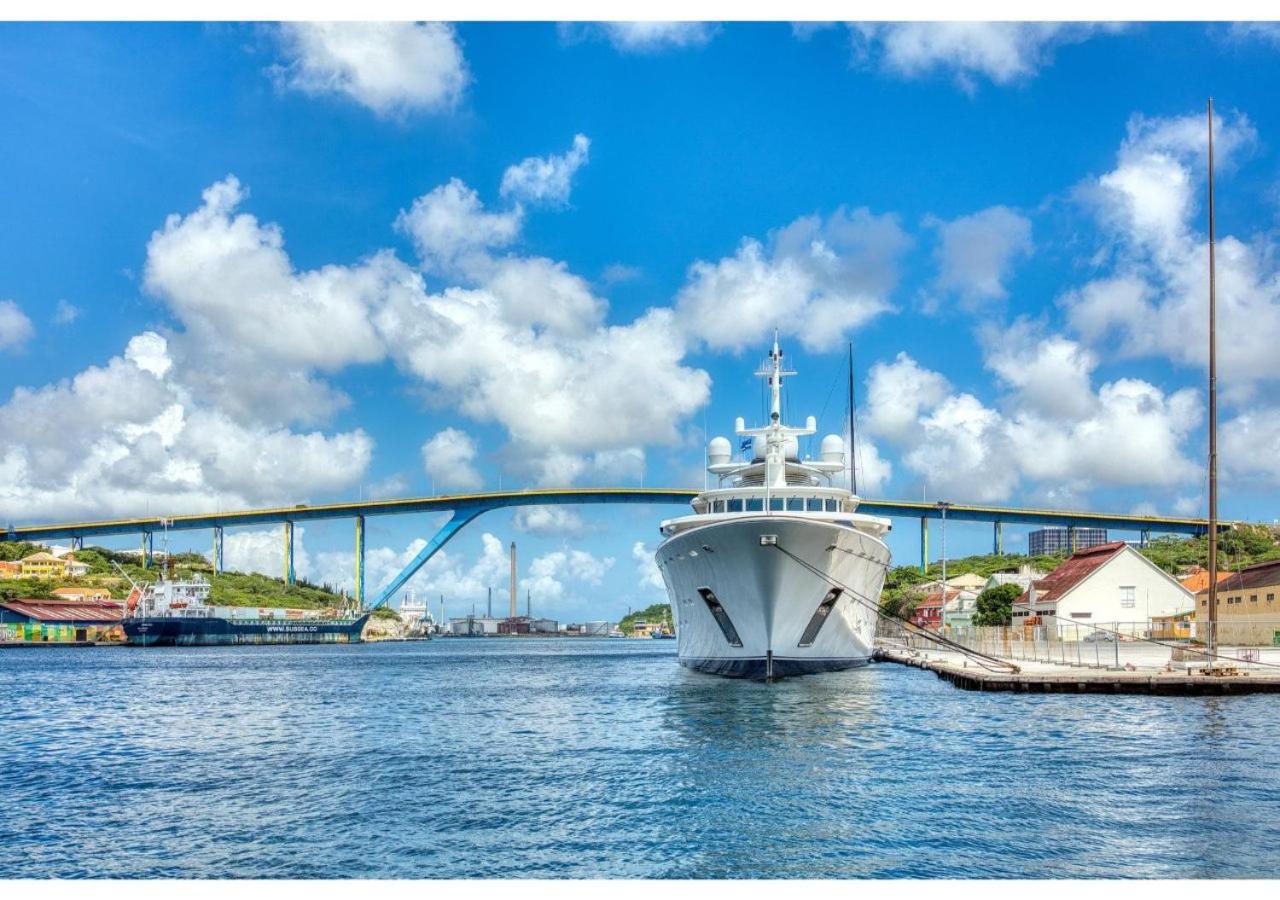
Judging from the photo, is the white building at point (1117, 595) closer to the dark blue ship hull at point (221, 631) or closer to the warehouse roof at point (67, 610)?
the dark blue ship hull at point (221, 631)

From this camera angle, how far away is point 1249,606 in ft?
172

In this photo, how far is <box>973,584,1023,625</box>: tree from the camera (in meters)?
70.0

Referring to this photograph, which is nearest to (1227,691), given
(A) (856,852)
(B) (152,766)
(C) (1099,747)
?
(C) (1099,747)

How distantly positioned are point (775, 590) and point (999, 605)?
4038 centimetres

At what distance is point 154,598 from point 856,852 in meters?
116

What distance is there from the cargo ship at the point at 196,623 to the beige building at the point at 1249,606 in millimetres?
94630

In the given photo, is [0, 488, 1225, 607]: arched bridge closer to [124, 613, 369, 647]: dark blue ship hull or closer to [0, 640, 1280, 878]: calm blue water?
[124, 613, 369, 647]: dark blue ship hull

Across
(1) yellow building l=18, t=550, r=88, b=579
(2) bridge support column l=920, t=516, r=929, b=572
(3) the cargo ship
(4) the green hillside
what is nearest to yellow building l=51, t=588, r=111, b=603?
(4) the green hillside

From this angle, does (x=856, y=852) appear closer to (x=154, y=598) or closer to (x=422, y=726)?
(x=422, y=726)

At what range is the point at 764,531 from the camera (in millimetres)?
34406

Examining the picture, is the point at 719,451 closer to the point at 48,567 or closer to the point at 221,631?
the point at 221,631

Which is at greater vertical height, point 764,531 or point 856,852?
point 764,531

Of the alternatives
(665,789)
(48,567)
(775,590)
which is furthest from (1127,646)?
(48,567)

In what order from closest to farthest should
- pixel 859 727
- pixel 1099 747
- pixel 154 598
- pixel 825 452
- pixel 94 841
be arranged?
1. pixel 94 841
2. pixel 1099 747
3. pixel 859 727
4. pixel 825 452
5. pixel 154 598
